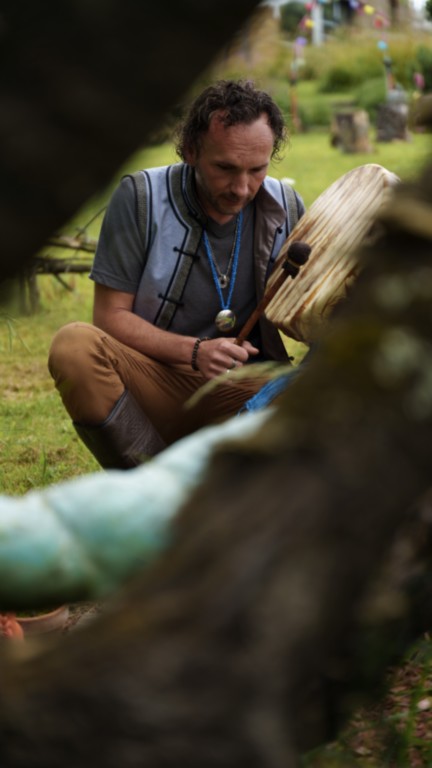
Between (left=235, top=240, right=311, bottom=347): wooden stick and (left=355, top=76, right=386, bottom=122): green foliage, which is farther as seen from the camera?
(left=355, top=76, right=386, bottom=122): green foliage

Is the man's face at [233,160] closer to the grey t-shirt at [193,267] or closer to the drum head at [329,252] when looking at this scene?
the grey t-shirt at [193,267]

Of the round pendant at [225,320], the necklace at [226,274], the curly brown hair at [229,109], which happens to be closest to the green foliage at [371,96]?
the curly brown hair at [229,109]

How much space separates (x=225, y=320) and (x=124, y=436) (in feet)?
1.76

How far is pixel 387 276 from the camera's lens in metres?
1.14

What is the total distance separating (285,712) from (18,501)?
470 mm

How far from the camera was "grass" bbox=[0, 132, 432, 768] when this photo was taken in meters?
2.06

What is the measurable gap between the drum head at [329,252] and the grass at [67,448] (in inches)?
5.7

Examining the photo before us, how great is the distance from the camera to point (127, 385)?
405 cm

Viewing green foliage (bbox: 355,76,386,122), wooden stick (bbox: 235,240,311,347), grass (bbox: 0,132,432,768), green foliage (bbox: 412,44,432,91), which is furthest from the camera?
green foliage (bbox: 355,76,386,122)

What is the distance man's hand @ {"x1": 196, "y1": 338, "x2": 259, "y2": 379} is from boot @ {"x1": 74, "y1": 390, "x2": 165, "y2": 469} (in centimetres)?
28

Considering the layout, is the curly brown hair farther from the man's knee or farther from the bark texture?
the bark texture

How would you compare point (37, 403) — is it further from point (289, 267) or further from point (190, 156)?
point (289, 267)

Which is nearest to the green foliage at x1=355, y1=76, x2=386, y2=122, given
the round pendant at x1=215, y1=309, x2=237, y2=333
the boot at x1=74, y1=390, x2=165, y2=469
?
the round pendant at x1=215, y1=309, x2=237, y2=333

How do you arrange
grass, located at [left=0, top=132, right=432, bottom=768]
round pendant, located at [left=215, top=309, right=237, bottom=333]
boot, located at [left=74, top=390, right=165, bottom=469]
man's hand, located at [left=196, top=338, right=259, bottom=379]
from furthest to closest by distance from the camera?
round pendant, located at [left=215, top=309, right=237, bottom=333] < boot, located at [left=74, top=390, right=165, bottom=469] < man's hand, located at [left=196, top=338, right=259, bottom=379] < grass, located at [left=0, top=132, right=432, bottom=768]
